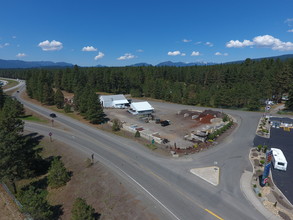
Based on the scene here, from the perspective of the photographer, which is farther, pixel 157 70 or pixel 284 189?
pixel 157 70

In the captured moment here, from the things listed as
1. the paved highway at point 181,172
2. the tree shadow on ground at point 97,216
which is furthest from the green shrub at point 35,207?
the paved highway at point 181,172

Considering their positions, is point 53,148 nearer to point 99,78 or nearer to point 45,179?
point 45,179

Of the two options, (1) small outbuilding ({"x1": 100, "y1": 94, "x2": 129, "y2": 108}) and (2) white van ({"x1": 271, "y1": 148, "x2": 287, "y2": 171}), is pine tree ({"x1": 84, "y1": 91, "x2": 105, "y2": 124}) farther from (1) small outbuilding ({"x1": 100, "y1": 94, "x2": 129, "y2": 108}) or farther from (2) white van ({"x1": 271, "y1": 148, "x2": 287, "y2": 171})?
(2) white van ({"x1": 271, "y1": 148, "x2": 287, "y2": 171})

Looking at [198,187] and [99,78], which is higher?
[99,78]

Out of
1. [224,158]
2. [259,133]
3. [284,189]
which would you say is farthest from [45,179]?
[259,133]

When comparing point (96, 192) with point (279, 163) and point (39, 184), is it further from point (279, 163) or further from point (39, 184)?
point (279, 163)

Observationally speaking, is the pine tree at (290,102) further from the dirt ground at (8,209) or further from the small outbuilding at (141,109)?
the dirt ground at (8,209)

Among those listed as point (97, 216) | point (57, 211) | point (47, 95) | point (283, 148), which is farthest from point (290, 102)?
point (47, 95)
